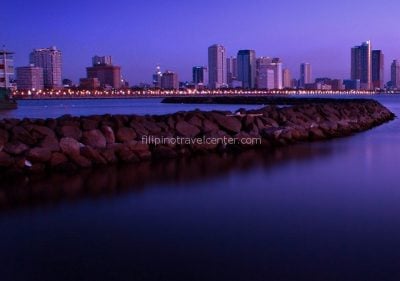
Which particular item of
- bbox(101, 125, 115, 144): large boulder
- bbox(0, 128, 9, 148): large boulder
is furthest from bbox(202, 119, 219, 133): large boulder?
bbox(0, 128, 9, 148): large boulder

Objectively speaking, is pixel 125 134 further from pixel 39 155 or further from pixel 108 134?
pixel 39 155

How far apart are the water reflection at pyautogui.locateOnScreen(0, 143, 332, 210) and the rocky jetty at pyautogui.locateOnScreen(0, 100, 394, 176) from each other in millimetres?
460

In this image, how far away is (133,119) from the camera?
13008 millimetres

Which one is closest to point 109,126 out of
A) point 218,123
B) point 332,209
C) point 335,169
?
point 218,123

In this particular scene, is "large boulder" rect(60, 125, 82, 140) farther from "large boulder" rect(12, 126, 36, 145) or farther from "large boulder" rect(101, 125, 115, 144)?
"large boulder" rect(12, 126, 36, 145)

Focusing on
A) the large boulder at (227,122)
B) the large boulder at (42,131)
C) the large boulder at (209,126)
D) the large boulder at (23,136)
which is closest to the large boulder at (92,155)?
the large boulder at (42,131)

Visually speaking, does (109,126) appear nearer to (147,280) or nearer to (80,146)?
(80,146)

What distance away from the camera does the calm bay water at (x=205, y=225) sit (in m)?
4.68

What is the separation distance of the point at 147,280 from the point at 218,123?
404 inches

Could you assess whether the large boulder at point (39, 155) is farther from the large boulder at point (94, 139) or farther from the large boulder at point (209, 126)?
the large boulder at point (209, 126)

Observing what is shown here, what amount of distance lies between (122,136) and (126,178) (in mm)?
2355

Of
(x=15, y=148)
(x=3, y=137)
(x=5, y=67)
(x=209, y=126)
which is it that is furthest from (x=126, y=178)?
(x=5, y=67)

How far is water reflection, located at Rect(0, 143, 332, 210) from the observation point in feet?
26.0

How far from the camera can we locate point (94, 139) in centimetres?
1098
